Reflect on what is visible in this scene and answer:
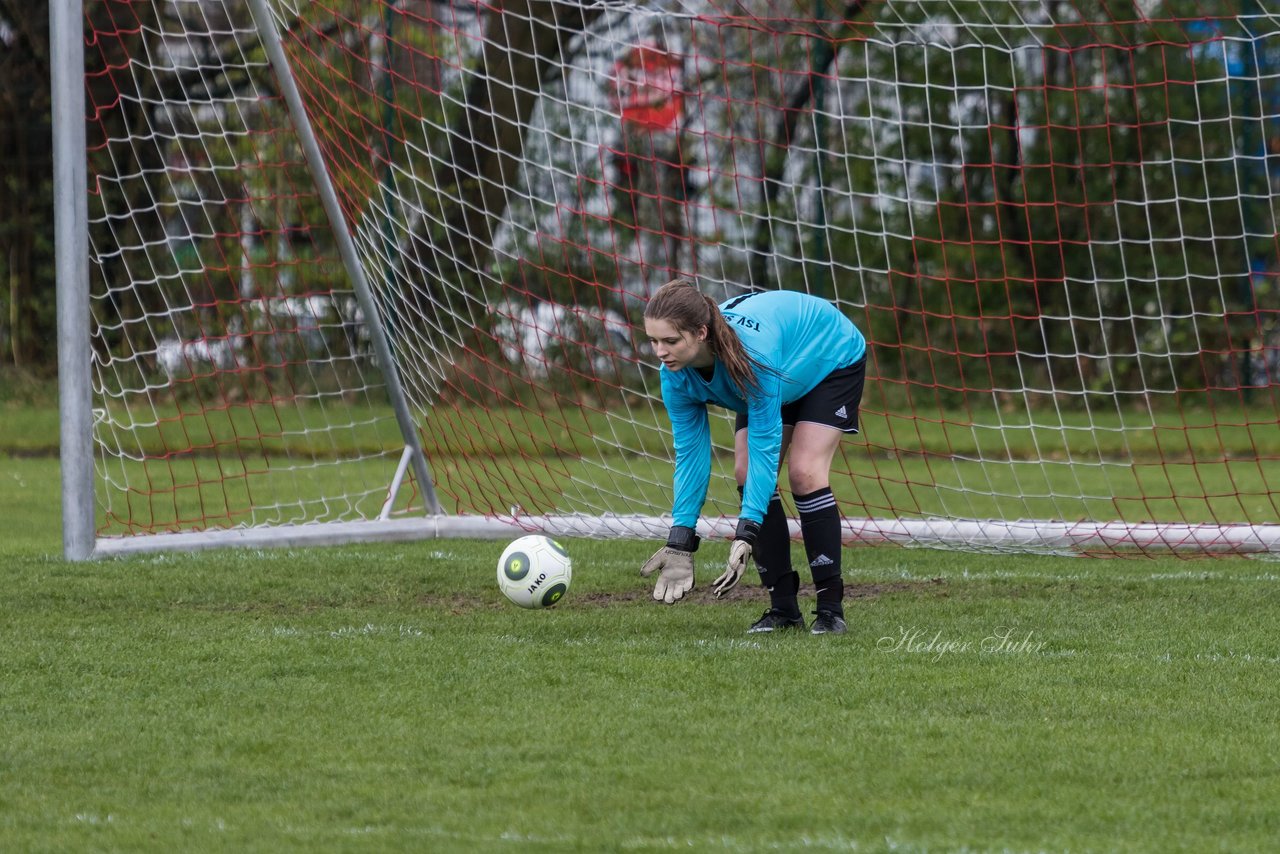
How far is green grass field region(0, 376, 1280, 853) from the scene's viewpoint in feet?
11.3

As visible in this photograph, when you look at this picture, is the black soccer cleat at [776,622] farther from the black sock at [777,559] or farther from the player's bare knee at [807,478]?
the player's bare knee at [807,478]

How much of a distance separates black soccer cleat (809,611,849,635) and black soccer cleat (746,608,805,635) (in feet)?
0.33

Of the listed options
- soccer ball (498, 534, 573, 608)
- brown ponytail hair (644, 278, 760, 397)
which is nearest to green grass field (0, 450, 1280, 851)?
soccer ball (498, 534, 573, 608)

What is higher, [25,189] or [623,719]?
[25,189]

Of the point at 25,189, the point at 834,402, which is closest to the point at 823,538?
the point at 834,402

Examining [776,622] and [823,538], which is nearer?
[823,538]

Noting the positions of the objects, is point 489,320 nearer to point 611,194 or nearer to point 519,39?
point 519,39

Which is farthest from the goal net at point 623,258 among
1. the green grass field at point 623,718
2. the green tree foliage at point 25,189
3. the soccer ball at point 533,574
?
the soccer ball at point 533,574

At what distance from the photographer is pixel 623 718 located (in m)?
4.36

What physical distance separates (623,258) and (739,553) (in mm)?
6437

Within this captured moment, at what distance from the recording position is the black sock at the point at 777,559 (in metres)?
5.80

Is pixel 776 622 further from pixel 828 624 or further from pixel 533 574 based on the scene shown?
pixel 533 574

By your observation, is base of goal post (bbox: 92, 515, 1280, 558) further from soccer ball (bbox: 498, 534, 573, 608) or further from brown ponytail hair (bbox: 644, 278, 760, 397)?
brown ponytail hair (bbox: 644, 278, 760, 397)

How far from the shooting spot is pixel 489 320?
10766 mm
